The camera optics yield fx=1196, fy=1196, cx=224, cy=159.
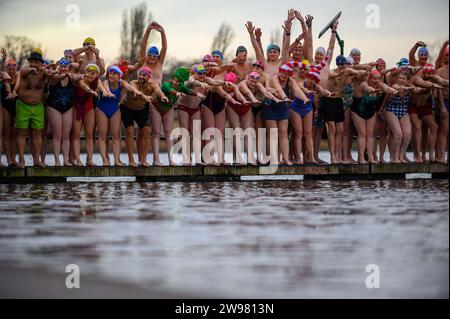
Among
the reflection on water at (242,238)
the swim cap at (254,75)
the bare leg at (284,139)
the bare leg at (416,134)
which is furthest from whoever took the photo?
the bare leg at (416,134)

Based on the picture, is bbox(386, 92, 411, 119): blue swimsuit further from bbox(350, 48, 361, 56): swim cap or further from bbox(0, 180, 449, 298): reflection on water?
bbox(0, 180, 449, 298): reflection on water

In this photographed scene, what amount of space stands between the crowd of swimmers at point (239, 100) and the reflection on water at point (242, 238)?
8.29 ft

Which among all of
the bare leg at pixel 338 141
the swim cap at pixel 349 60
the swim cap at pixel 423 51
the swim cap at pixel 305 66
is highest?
the swim cap at pixel 423 51

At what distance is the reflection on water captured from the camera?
8.59 meters

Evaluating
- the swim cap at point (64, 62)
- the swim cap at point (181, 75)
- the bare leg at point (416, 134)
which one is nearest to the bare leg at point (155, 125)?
the swim cap at point (181, 75)

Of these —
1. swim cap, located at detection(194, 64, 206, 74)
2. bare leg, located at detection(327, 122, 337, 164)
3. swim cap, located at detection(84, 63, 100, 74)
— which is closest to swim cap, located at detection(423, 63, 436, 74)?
bare leg, located at detection(327, 122, 337, 164)

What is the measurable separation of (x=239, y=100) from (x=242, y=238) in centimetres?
953

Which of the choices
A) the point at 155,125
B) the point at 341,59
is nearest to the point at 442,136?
the point at 341,59

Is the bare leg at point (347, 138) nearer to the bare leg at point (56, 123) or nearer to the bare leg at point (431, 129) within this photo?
the bare leg at point (431, 129)

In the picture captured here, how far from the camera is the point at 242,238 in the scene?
10992mm

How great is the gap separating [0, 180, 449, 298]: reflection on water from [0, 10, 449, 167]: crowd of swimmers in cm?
253

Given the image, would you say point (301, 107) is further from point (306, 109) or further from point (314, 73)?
point (314, 73)

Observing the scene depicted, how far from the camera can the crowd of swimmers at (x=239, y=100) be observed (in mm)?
19516
